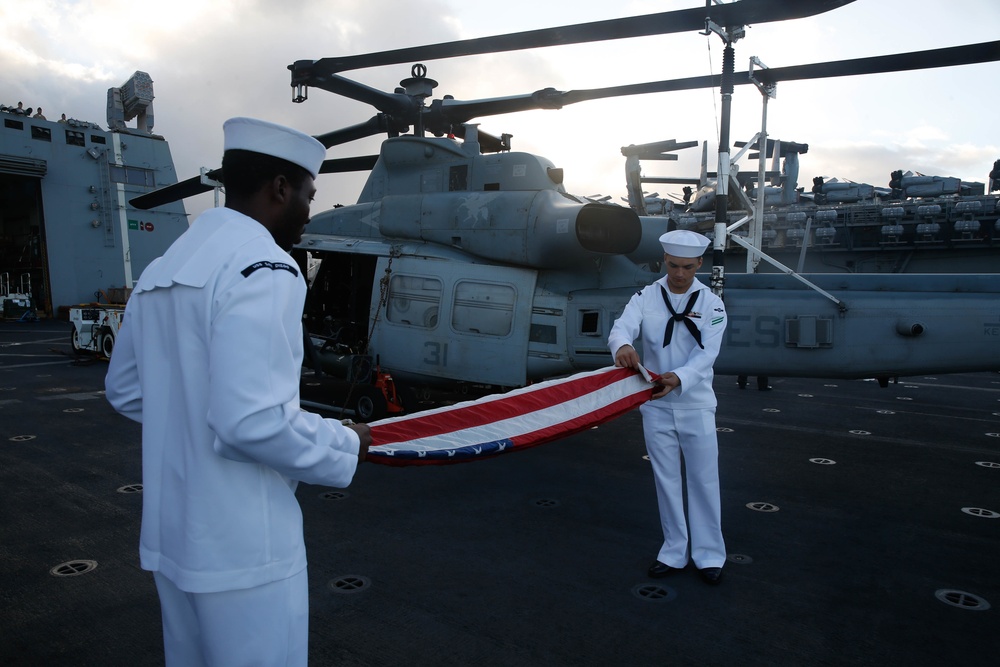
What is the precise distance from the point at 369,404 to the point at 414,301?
4.88ft

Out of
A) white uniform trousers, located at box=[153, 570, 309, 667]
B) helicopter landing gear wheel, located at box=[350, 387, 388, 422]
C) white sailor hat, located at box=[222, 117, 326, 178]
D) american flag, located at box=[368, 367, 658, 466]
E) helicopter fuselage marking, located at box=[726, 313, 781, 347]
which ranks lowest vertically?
helicopter landing gear wheel, located at box=[350, 387, 388, 422]

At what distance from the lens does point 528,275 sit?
693 cm

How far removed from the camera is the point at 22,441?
715cm

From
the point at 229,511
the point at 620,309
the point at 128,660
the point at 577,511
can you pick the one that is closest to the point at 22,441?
the point at 128,660

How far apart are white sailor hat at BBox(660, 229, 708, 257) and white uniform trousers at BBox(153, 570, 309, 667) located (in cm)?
323

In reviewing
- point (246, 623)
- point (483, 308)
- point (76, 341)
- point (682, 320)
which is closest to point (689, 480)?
point (682, 320)

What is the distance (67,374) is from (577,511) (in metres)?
11.4

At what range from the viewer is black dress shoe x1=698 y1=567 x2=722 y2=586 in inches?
154

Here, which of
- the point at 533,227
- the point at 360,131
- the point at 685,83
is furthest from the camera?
the point at 360,131

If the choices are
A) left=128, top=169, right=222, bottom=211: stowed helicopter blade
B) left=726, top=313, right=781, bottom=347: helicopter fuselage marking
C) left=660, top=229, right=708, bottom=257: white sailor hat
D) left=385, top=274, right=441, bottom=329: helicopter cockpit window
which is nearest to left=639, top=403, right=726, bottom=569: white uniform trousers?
left=660, top=229, right=708, bottom=257: white sailor hat

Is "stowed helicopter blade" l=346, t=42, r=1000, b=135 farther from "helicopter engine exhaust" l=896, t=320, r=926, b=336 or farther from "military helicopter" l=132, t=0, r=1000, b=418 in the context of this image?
"helicopter engine exhaust" l=896, t=320, r=926, b=336

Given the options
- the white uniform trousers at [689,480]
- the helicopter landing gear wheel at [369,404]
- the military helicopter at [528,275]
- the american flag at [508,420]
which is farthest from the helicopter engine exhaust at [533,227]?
the american flag at [508,420]

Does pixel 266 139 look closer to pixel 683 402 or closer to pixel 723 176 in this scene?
pixel 683 402

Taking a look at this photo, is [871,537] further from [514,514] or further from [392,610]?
[392,610]
